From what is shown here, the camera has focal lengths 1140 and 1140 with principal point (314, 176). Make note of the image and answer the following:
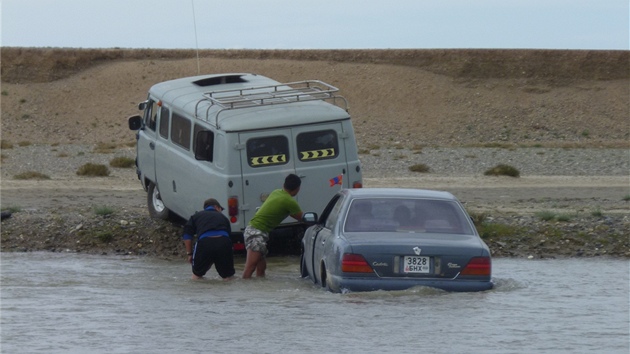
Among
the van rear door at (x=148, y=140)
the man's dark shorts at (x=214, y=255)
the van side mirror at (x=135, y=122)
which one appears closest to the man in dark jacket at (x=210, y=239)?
the man's dark shorts at (x=214, y=255)

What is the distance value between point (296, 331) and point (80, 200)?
566 inches

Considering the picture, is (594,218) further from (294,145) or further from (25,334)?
(25,334)

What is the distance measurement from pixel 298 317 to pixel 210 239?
2.65 m

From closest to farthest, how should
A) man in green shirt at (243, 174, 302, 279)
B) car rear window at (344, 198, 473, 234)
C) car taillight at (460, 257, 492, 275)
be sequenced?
car taillight at (460, 257, 492, 275) < car rear window at (344, 198, 473, 234) < man in green shirt at (243, 174, 302, 279)

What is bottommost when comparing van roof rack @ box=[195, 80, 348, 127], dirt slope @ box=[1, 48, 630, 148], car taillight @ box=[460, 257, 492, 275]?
dirt slope @ box=[1, 48, 630, 148]

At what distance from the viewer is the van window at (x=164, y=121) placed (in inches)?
727

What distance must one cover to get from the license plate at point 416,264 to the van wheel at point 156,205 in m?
7.97

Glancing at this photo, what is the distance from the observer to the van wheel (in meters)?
19.2

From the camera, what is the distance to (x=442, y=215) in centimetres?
1262

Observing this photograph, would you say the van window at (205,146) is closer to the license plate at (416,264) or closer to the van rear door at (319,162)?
the van rear door at (319,162)

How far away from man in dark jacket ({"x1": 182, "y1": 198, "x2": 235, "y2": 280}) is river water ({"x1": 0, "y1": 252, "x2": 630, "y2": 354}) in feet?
0.94

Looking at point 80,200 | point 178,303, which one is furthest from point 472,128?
point 178,303

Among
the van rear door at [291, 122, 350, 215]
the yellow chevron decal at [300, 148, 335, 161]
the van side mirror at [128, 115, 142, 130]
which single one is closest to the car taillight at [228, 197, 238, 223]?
the van rear door at [291, 122, 350, 215]

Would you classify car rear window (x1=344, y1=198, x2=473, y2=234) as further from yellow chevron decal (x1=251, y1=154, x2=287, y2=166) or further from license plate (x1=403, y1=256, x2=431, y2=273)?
yellow chevron decal (x1=251, y1=154, x2=287, y2=166)
